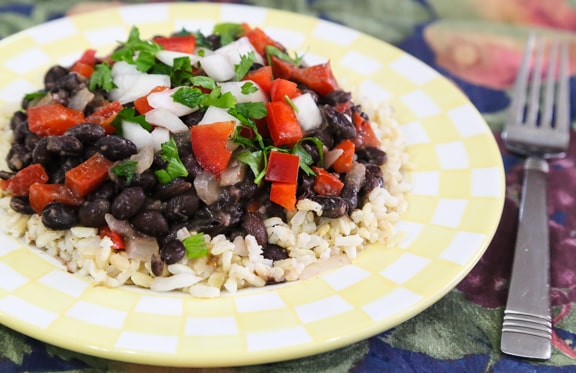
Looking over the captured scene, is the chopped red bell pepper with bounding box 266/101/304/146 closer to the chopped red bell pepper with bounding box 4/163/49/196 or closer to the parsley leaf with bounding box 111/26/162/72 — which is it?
the parsley leaf with bounding box 111/26/162/72

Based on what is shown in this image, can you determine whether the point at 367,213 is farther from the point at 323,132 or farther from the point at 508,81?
the point at 508,81

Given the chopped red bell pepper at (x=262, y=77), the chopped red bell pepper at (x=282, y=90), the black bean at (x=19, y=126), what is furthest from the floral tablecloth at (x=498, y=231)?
the chopped red bell pepper at (x=262, y=77)

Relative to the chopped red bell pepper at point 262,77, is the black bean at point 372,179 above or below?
below

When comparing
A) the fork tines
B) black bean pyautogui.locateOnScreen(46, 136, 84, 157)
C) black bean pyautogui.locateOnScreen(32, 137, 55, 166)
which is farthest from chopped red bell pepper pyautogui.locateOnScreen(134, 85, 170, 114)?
the fork tines

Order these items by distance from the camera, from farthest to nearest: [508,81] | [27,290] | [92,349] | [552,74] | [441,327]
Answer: [508,81]
[552,74]
[441,327]
[27,290]
[92,349]

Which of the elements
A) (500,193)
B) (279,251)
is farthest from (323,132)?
(500,193)

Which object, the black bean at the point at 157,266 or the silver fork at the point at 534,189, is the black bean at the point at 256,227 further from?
the silver fork at the point at 534,189
